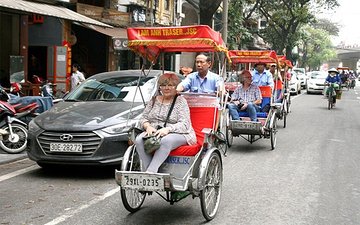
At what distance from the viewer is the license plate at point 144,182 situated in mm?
4648

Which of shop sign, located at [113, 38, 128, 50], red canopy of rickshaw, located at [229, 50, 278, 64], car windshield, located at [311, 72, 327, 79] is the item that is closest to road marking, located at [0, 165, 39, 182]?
red canopy of rickshaw, located at [229, 50, 278, 64]

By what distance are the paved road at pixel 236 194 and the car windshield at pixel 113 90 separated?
4.41 ft

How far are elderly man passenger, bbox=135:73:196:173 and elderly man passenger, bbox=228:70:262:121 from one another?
4361 millimetres

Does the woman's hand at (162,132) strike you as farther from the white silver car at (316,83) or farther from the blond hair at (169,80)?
the white silver car at (316,83)

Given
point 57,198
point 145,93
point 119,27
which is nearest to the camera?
point 57,198

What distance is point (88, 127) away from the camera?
673 centimetres

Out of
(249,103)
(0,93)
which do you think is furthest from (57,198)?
(249,103)

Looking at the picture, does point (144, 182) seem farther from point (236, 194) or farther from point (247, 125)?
point (247, 125)

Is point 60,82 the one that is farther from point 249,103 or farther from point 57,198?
point 57,198

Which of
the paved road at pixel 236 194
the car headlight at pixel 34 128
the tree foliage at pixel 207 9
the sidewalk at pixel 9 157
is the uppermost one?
the tree foliage at pixel 207 9

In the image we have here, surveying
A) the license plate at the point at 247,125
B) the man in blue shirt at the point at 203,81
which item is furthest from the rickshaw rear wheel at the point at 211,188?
the license plate at the point at 247,125

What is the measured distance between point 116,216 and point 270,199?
2023 mm

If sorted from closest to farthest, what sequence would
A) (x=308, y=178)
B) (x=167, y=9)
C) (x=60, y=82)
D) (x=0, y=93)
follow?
(x=308, y=178) → (x=0, y=93) → (x=60, y=82) → (x=167, y=9)

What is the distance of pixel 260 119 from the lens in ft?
33.0
